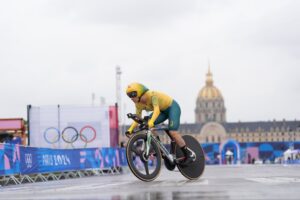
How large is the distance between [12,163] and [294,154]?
6024 cm

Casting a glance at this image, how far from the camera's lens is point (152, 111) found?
12.0m

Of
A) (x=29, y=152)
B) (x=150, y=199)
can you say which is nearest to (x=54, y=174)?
(x=29, y=152)

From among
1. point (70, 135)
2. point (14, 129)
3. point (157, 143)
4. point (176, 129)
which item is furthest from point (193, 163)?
point (14, 129)

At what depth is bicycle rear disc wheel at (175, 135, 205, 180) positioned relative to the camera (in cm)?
1251

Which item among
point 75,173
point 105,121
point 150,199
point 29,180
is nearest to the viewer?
point 150,199

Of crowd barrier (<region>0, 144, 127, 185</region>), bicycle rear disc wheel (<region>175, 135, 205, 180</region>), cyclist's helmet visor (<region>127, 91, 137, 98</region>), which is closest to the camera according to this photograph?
cyclist's helmet visor (<region>127, 91, 137, 98</region>)

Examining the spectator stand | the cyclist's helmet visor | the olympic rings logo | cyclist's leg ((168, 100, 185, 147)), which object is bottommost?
cyclist's leg ((168, 100, 185, 147))

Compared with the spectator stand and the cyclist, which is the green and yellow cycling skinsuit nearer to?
the cyclist

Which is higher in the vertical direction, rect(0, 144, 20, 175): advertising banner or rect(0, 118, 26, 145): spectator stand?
rect(0, 118, 26, 145): spectator stand

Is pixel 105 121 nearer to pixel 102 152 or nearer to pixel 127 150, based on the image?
pixel 102 152

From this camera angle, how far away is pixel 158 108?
1164 centimetres

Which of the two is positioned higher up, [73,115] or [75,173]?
[73,115]

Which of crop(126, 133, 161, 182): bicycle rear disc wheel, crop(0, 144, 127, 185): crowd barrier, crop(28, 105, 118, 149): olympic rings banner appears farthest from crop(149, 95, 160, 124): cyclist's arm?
crop(28, 105, 118, 149): olympic rings banner

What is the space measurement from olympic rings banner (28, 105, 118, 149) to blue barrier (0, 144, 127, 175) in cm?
185
